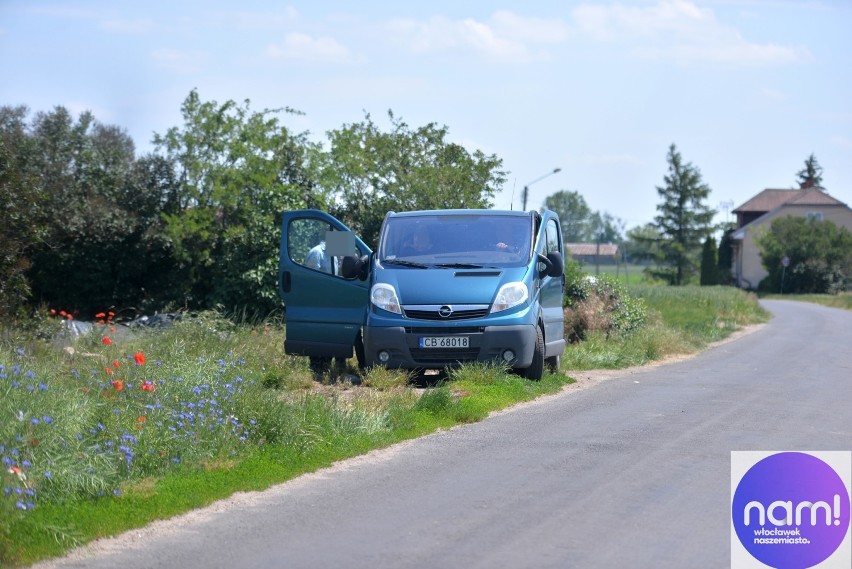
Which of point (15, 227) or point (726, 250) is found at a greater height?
point (726, 250)

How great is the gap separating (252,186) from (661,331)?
1290 cm

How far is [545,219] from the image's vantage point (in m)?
14.3

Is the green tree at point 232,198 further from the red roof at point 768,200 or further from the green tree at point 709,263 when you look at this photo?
the red roof at point 768,200

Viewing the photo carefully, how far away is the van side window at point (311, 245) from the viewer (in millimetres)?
13766

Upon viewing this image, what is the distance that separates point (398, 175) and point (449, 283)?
13.1 metres

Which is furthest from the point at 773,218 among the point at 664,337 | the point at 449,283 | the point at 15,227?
the point at 449,283

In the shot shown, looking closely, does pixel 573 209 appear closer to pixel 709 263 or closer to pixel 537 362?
pixel 709 263

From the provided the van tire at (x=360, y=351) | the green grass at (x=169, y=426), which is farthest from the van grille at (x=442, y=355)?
the van tire at (x=360, y=351)

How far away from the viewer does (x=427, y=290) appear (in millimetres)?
12828

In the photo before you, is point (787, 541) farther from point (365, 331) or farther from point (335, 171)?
point (335, 171)

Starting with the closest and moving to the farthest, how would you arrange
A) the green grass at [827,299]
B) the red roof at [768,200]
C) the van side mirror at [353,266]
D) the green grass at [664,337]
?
the van side mirror at [353,266], the green grass at [664,337], the green grass at [827,299], the red roof at [768,200]

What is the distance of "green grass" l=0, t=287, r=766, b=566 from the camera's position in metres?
6.51

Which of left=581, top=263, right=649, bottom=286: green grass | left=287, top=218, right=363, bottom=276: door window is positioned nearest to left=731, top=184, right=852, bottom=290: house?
left=581, top=263, right=649, bottom=286: green grass

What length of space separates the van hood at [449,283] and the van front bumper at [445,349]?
349mm
